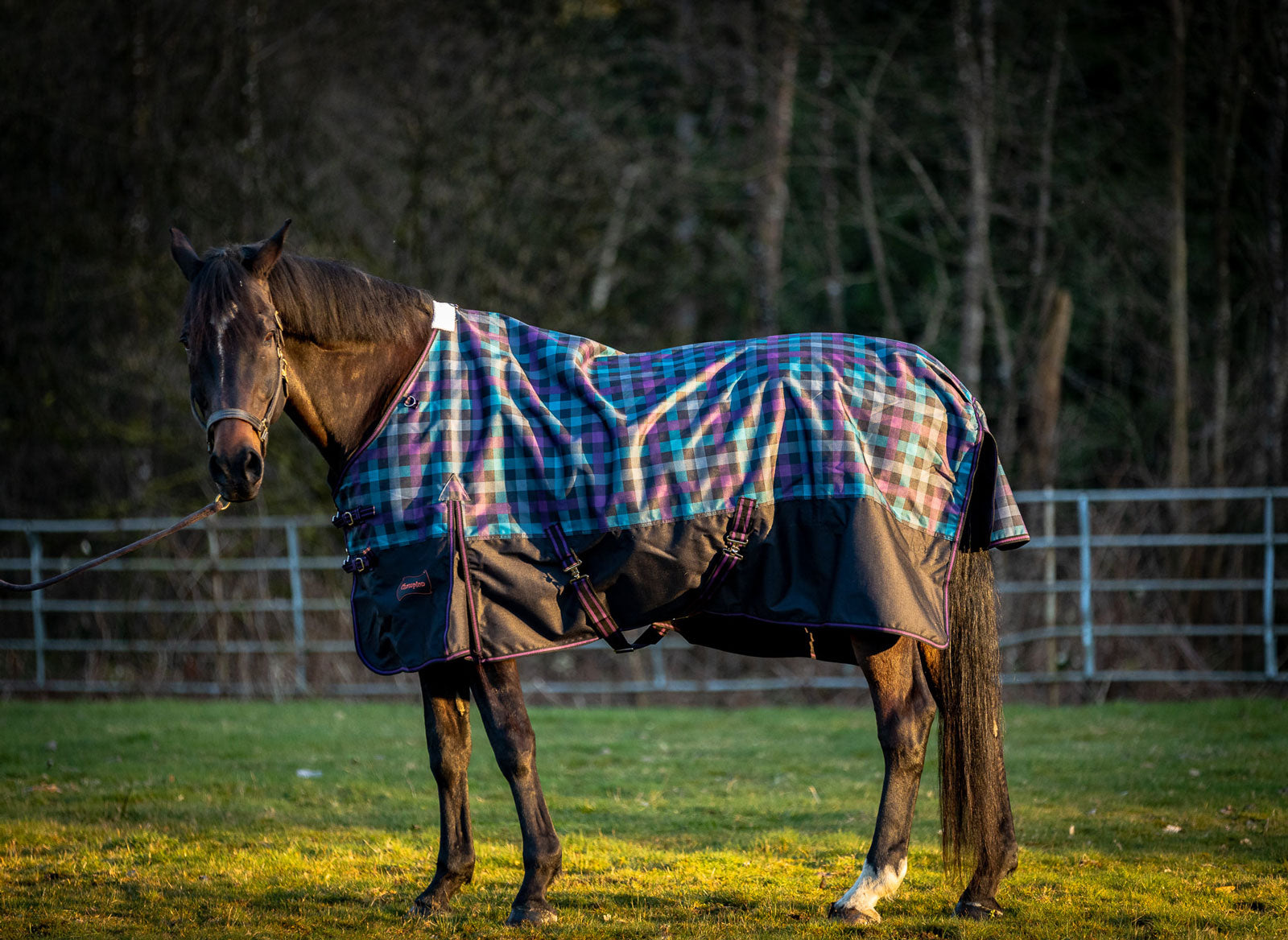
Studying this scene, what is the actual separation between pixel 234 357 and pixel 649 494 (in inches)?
51.7

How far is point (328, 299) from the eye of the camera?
139 inches

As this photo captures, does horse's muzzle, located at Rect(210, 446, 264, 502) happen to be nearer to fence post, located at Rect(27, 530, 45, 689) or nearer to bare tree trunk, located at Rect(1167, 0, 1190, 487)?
fence post, located at Rect(27, 530, 45, 689)

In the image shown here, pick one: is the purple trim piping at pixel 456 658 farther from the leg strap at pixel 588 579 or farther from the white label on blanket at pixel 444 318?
the white label on blanket at pixel 444 318

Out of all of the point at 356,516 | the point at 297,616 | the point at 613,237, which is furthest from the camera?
the point at 613,237

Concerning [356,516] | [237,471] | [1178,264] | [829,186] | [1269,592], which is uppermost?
[829,186]

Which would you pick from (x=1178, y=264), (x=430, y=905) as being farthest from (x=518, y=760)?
(x=1178, y=264)

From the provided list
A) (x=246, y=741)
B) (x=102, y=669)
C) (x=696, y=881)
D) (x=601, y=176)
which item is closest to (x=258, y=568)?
(x=102, y=669)

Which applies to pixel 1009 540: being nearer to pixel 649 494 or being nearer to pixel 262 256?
pixel 649 494

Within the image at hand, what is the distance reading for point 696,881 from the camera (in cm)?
396

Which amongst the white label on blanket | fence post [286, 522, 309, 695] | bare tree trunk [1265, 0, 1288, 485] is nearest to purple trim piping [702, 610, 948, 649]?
the white label on blanket

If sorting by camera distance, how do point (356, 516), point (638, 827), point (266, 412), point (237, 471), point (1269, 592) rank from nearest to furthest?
point (237, 471)
point (266, 412)
point (356, 516)
point (638, 827)
point (1269, 592)

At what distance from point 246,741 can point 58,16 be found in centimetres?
900

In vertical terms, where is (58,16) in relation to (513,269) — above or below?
above

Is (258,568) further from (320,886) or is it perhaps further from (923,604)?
(923,604)
